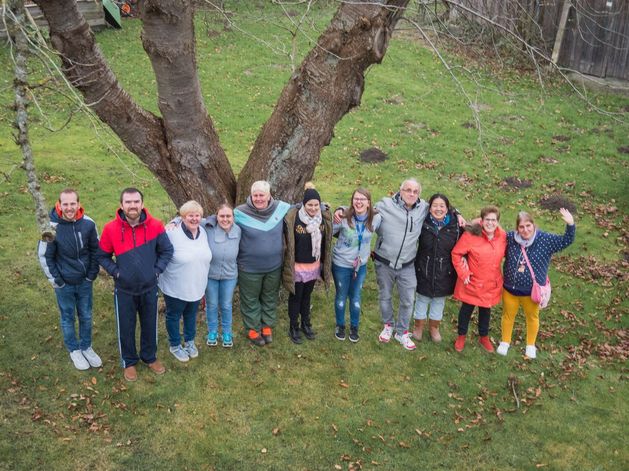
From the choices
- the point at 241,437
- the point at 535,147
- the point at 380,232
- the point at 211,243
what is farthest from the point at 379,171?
the point at 241,437

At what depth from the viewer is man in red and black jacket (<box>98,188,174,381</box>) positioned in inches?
230

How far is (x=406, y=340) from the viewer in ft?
24.9

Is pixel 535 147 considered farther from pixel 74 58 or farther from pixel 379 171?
pixel 74 58

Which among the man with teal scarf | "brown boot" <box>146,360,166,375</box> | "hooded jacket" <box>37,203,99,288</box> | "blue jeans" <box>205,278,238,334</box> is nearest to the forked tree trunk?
the man with teal scarf

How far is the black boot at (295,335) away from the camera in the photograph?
293 inches

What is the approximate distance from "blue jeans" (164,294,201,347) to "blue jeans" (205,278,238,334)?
177 mm

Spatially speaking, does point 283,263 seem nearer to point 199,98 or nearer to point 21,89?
point 199,98

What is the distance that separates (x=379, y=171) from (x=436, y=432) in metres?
7.85

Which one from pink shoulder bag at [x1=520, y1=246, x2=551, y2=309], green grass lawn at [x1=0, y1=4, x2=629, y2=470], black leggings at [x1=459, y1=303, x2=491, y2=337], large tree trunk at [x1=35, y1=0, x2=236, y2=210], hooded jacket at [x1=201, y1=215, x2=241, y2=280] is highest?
large tree trunk at [x1=35, y1=0, x2=236, y2=210]

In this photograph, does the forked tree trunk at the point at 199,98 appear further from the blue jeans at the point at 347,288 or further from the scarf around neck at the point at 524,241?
the scarf around neck at the point at 524,241

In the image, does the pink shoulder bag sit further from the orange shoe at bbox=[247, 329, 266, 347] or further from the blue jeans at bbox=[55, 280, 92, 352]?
the blue jeans at bbox=[55, 280, 92, 352]

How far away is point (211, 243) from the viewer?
21.5ft

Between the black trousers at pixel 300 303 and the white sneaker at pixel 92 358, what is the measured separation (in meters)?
2.32

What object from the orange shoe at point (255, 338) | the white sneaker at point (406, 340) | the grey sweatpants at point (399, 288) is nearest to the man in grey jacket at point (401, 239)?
the grey sweatpants at point (399, 288)
